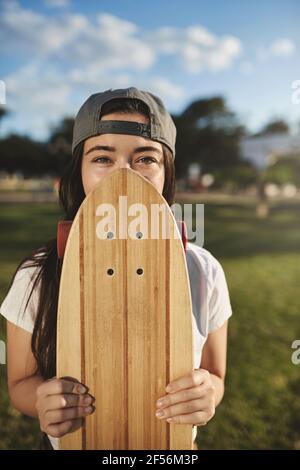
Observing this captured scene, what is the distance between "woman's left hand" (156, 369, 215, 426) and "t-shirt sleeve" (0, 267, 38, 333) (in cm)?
38

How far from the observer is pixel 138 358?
3.00ft

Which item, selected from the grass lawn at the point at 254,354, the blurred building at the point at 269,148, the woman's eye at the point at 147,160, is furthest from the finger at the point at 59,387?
the blurred building at the point at 269,148

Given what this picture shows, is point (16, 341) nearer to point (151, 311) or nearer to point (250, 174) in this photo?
point (151, 311)

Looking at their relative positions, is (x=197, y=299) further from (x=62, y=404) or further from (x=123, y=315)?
(x=62, y=404)

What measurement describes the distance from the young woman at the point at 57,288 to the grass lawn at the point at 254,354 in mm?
1283

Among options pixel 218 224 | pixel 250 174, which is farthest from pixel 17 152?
pixel 218 224

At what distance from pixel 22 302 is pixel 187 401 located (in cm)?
47

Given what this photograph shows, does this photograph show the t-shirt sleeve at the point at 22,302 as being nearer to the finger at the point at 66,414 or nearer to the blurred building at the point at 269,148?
the finger at the point at 66,414

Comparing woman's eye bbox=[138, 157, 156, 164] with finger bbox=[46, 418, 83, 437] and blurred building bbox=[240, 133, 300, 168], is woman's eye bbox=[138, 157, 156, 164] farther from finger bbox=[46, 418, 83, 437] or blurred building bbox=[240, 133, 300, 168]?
blurred building bbox=[240, 133, 300, 168]

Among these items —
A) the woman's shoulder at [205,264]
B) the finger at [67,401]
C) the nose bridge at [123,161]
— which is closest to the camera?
the finger at [67,401]

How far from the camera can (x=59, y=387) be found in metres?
0.89

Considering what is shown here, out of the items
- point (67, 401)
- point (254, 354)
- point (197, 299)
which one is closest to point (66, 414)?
point (67, 401)

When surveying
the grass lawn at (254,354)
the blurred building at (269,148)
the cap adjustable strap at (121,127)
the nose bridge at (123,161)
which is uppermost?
the blurred building at (269,148)

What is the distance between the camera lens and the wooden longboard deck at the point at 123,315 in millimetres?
896
